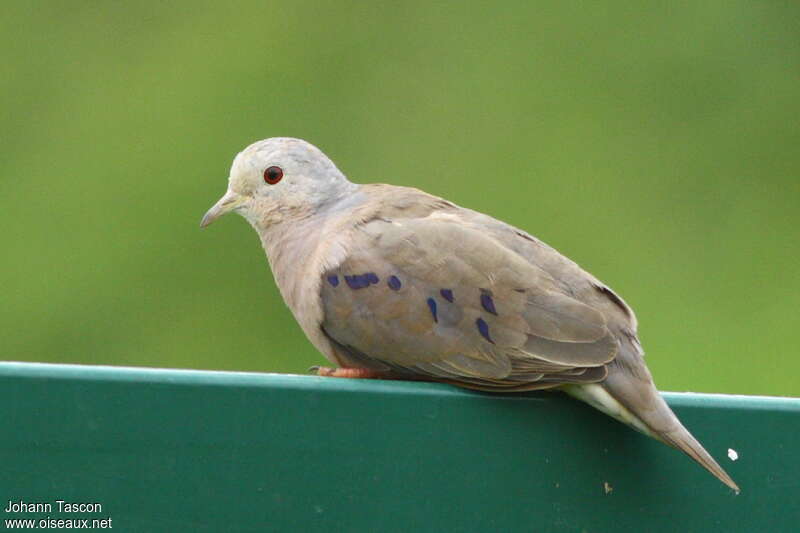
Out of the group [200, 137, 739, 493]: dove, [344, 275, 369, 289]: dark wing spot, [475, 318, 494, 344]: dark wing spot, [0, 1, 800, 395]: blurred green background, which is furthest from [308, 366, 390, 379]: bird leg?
[0, 1, 800, 395]: blurred green background

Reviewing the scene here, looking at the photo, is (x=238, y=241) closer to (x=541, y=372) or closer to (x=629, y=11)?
(x=629, y=11)

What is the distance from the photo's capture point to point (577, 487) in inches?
122

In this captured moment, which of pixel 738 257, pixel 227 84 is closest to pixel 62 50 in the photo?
pixel 227 84

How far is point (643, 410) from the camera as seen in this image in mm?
3158

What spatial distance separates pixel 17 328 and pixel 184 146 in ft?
3.73

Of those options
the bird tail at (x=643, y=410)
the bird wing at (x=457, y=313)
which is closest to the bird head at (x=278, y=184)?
the bird wing at (x=457, y=313)

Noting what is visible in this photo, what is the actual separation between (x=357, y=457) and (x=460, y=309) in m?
0.68

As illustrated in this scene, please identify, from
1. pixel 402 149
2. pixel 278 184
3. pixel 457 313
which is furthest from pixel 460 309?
pixel 402 149

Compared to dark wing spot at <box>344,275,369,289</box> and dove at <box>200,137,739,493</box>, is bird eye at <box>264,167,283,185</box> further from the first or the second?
dark wing spot at <box>344,275,369,289</box>

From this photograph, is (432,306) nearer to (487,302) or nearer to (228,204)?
(487,302)

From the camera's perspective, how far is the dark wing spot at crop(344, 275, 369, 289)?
3672 mm

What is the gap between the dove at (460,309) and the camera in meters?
3.37

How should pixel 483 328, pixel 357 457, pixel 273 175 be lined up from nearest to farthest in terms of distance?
pixel 357 457 → pixel 483 328 → pixel 273 175

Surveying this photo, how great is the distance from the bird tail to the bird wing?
0.04 m
